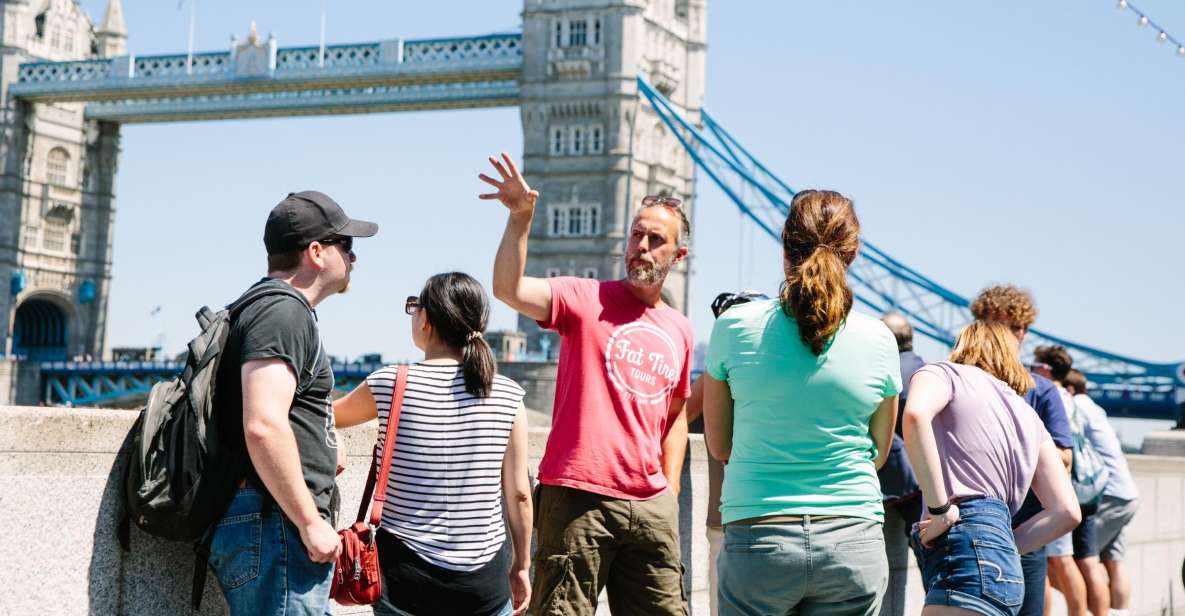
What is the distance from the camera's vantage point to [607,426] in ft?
12.4

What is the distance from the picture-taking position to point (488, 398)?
11.5 feet

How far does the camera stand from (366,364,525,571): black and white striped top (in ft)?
11.2

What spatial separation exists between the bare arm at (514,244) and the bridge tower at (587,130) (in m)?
40.6

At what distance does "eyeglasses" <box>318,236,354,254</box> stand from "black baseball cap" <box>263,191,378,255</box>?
0.01m

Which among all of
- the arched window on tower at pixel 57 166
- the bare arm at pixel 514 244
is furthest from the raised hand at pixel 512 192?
the arched window on tower at pixel 57 166

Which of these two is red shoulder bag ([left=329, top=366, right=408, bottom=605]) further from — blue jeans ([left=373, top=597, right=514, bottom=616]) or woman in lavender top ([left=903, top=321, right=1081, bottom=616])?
woman in lavender top ([left=903, top=321, right=1081, bottom=616])

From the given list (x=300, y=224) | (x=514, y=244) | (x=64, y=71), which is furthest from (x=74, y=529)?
(x=64, y=71)

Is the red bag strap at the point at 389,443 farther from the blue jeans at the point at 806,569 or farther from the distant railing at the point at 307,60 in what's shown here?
the distant railing at the point at 307,60

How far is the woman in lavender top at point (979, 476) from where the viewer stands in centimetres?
377

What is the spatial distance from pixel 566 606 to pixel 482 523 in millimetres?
398

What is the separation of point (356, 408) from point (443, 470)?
35 cm

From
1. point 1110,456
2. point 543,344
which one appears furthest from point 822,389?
point 543,344

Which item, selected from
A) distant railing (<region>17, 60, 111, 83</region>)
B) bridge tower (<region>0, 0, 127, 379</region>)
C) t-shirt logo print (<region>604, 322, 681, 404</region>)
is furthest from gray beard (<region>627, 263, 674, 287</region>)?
bridge tower (<region>0, 0, 127, 379</region>)

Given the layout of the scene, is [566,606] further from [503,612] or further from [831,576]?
[831,576]
